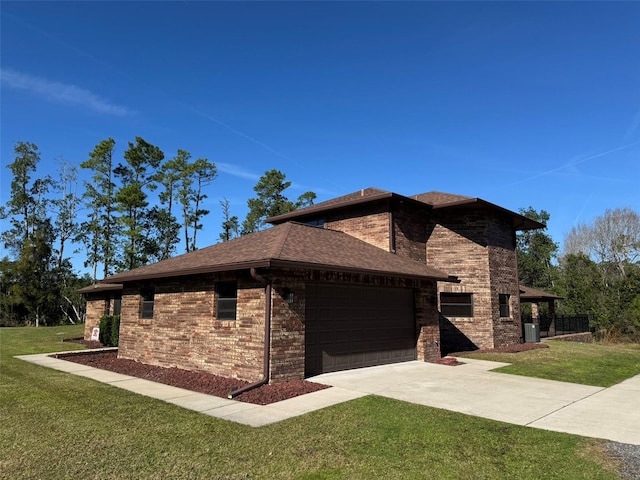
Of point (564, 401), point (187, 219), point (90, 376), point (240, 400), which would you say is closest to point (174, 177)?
point (187, 219)

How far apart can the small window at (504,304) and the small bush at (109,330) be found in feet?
56.3

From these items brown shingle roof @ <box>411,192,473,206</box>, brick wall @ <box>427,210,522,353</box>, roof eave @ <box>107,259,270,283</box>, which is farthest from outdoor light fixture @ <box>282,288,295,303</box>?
brown shingle roof @ <box>411,192,473,206</box>

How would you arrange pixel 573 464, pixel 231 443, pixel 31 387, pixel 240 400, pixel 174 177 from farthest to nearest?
pixel 174 177, pixel 31 387, pixel 240 400, pixel 231 443, pixel 573 464

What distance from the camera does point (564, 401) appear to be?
812 centimetres

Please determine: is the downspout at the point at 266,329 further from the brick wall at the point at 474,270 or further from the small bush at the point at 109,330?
the small bush at the point at 109,330

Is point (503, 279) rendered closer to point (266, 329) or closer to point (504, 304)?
point (504, 304)

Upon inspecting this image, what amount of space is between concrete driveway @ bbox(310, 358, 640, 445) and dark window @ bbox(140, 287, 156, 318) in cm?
653

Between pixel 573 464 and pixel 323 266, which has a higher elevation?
pixel 323 266

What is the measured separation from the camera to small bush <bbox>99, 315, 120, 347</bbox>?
18.9 m

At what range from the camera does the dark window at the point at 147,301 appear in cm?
1343

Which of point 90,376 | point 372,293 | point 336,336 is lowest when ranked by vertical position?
point 90,376

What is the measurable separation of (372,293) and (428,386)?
3.48m

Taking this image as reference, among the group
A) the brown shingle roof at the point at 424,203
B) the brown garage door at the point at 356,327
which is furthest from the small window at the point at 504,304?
the brown garage door at the point at 356,327

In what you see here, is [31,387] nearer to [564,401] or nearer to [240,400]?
[240,400]
